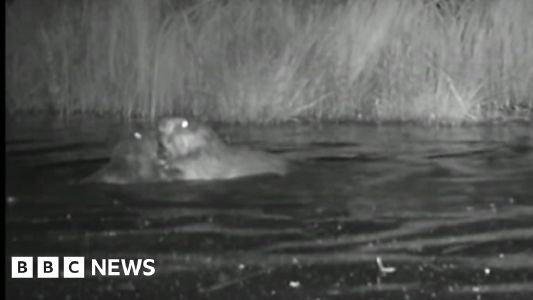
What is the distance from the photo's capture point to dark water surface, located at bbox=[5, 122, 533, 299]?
2.33m

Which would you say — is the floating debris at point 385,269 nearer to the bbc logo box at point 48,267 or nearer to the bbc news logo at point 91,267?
the bbc news logo at point 91,267

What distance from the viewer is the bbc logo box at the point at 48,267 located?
2375 mm

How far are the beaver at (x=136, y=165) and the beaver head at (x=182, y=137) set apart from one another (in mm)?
20

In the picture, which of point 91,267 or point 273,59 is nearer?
point 91,267

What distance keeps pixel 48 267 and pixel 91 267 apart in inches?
3.7

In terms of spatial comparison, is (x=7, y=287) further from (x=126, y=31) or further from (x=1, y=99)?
(x=126, y=31)

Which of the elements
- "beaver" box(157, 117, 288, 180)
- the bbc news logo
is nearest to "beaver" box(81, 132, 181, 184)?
"beaver" box(157, 117, 288, 180)

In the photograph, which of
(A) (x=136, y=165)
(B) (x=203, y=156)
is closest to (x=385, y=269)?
(B) (x=203, y=156)

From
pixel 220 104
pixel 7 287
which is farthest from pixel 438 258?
pixel 7 287

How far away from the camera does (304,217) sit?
7.93 feet

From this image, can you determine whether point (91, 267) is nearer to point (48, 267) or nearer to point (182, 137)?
point (48, 267)

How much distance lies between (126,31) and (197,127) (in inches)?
11.2

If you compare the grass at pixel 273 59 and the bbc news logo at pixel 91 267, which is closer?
the bbc news logo at pixel 91 267

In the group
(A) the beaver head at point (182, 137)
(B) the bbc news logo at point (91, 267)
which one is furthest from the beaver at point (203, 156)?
(B) the bbc news logo at point (91, 267)
